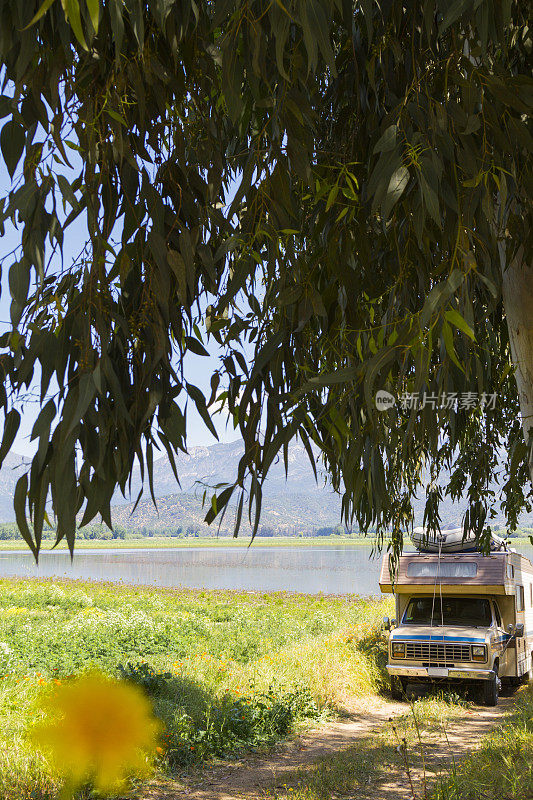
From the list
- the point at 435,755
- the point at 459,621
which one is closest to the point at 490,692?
the point at 459,621

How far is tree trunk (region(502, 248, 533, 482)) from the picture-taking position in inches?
122

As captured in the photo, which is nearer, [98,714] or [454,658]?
[98,714]

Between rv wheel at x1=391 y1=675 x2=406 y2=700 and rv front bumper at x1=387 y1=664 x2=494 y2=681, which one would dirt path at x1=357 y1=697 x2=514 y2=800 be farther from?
rv wheel at x1=391 y1=675 x2=406 y2=700

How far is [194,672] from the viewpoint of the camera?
34.0 ft

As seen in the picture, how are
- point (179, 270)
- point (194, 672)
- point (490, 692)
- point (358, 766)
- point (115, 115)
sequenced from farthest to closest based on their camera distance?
point (490, 692) < point (194, 672) < point (358, 766) < point (179, 270) < point (115, 115)

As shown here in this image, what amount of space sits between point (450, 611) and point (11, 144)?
39.6 ft

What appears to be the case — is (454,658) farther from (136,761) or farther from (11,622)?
(11,622)

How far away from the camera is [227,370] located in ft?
8.05

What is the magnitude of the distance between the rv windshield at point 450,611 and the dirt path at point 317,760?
180cm

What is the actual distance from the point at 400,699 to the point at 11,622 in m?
7.89

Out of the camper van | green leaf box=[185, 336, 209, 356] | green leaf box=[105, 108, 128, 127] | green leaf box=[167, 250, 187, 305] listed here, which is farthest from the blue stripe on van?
green leaf box=[105, 108, 128, 127]

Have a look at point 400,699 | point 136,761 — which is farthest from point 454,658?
point 136,761

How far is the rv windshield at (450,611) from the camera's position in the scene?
1202 centimetres

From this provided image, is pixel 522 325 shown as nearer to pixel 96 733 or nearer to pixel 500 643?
pixel 96 733
